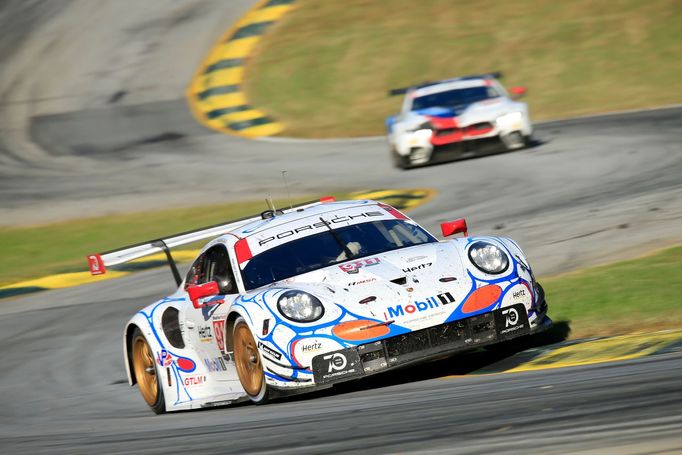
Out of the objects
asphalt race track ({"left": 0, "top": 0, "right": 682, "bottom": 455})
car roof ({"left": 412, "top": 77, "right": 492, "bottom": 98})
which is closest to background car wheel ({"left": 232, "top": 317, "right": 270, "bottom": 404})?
asphalt race track ({"left": 0, "top": 0, "right": 682, "bottom": 455})

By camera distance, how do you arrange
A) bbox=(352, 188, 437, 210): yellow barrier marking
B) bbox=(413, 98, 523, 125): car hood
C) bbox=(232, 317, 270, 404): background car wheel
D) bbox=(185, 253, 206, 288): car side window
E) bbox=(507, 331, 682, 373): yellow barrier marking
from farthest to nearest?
1. bbox=(413, 98, 523, 125): car hood
2. bbox=(352, 188, 437, 210): yellow barrier marking
3. bbox=(185, 253, 206, 288): car side window
4. bbox=(232, 317, 270, 404): background car wheel
5. bbox=(507, 331, 682, 373): yellow barrier marking

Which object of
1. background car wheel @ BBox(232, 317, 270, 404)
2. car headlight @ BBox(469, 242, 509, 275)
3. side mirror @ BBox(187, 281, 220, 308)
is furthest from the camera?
side mirror @ BBox(187, 281, 220, 308)

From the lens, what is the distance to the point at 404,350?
6.80 meters

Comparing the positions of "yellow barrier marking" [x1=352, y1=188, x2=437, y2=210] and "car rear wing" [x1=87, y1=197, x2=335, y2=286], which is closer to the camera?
"car rear wing" [x1=87, y1=197, x2=335, y2=286]

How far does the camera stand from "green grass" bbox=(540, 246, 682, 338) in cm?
799

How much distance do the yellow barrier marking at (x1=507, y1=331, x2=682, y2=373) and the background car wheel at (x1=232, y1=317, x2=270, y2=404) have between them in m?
1.43

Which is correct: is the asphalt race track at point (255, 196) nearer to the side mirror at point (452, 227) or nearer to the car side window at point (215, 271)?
the car side window at point (215, 271)

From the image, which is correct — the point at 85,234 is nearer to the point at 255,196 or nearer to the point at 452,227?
the point at 255,196

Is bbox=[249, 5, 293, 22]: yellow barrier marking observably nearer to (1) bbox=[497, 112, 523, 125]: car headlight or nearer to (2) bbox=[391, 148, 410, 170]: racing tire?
(2) bbox=[391, 148, 410, 170]: racing tire

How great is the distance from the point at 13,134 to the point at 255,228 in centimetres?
1673

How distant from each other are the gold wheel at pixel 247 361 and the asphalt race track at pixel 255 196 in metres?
0.17

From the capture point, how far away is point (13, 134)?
23844 mm

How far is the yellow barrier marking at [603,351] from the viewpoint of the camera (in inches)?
260

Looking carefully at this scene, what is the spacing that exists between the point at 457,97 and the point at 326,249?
10.5 metres
